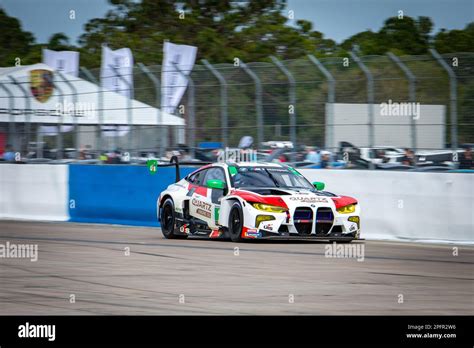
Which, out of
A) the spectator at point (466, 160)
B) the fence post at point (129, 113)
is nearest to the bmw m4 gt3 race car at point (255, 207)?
the spectator at point (466, 160)

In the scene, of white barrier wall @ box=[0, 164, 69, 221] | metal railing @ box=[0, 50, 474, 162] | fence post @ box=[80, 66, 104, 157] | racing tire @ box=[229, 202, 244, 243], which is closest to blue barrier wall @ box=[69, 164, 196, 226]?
white barrier wall @ box=[0, 164, 69, 221]

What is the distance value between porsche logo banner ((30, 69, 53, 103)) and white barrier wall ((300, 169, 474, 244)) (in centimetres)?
834

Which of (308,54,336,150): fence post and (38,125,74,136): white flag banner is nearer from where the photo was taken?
(308,54,336,150): fence post

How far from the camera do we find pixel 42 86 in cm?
2467

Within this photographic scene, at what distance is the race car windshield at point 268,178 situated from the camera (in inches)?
653

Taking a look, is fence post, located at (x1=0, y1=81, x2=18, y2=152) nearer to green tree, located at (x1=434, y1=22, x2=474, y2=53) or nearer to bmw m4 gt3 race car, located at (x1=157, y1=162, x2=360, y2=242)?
bmw m4 gt3 race car, located at (x1=157, y1=162, x2=360, y2=242)

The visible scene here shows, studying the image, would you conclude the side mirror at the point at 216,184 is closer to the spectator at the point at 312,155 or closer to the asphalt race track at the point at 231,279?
the asphalt race track at the point at 231,279

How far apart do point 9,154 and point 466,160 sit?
12.6 meters

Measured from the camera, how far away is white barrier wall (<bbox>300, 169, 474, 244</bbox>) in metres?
16.4

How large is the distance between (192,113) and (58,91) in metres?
4.40

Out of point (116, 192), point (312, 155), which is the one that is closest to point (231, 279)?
point (312, 155)

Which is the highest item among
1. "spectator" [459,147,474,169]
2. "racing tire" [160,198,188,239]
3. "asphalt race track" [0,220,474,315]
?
"spectator" [459,147,474,169]

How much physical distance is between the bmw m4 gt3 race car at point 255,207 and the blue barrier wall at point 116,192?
3506 millimetres
